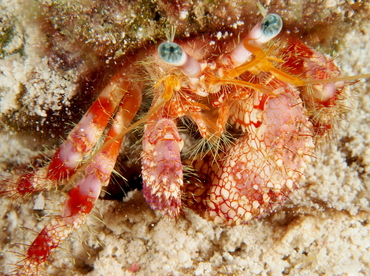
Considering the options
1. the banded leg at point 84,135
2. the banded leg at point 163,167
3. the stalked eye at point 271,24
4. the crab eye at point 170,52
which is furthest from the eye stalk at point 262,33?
the banded leg at point 84,135

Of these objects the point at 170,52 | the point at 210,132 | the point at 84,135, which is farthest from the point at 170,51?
the point at 84,135

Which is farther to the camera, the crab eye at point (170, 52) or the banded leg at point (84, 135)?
the banded leg at point (84, 135)

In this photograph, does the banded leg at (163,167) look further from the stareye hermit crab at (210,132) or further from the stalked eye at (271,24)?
the stalked eye at (271,24)

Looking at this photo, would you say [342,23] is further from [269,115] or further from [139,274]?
[139,274]

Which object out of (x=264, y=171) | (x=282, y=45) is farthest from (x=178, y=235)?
(x=282, y=45)

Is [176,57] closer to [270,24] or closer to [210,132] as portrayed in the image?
[270,24]
